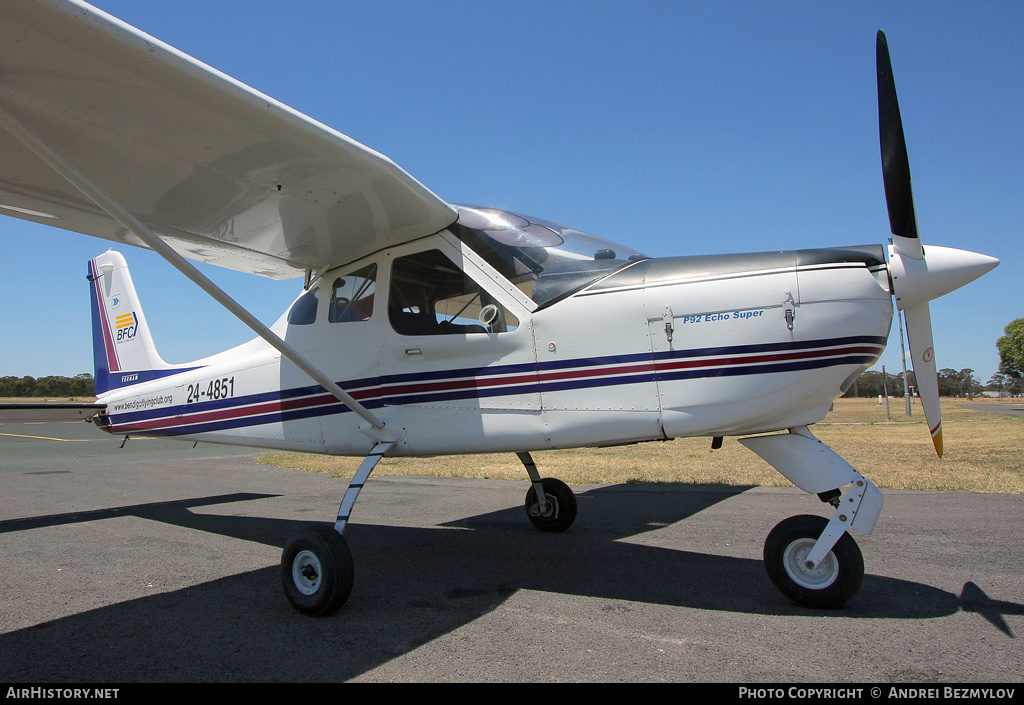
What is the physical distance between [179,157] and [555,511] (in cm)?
440

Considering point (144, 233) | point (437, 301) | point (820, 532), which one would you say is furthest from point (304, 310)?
point (820, 532)

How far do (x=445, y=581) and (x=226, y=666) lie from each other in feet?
5.62

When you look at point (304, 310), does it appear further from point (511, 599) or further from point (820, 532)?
point (820, 532)

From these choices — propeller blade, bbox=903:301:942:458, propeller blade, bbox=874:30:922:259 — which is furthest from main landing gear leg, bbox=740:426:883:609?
propeller blade, bbox=874:30:922:259

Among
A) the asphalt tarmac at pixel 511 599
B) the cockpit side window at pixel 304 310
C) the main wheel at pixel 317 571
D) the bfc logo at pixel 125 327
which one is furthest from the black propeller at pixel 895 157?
the bfc logo at pixel 125 327

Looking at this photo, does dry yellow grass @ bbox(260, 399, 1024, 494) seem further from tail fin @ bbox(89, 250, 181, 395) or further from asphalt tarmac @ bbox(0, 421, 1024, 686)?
tail fin @ bbox(89, 250, 181, 395)

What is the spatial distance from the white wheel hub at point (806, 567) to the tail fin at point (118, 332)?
6358 millimetres

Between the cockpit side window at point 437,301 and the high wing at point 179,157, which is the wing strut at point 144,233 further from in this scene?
the cockpit side window at point 437,301

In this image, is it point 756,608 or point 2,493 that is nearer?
point 756,608

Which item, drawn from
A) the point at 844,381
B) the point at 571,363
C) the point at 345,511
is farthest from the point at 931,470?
the point at 345,511

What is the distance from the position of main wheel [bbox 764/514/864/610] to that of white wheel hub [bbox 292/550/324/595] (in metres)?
2.80

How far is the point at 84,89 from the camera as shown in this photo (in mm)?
3162

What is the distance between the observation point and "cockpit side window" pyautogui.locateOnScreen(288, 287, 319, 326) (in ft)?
17.5

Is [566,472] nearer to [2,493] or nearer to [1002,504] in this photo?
[1002,504]
